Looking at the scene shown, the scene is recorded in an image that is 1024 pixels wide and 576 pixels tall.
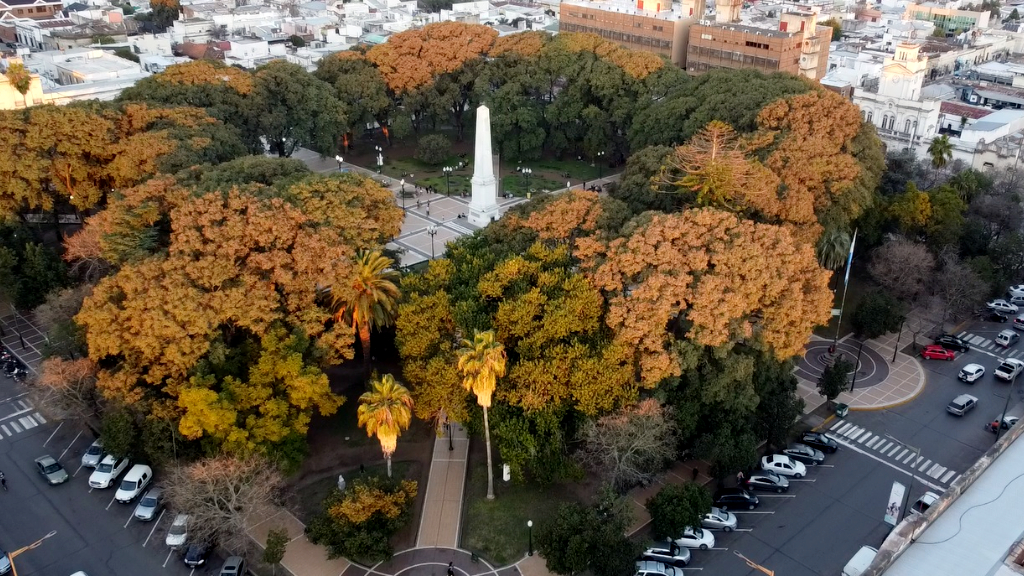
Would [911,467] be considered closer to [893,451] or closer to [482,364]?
[893,451]

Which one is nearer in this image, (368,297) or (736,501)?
(736,501)

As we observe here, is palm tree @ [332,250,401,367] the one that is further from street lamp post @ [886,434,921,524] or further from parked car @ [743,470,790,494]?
street lamp post @ [886,434,921,524]

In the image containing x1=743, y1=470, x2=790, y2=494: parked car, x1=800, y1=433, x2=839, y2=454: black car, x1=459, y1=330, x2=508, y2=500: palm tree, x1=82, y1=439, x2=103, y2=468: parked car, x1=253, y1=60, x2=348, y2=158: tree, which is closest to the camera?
x1=459, y1=330, x2=508, y2=500: palm tree

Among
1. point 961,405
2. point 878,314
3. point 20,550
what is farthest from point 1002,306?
point 20,550

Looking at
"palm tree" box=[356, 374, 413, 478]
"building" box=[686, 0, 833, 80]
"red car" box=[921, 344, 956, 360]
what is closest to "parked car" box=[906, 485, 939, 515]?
"red car" box=[921, 344, 956, 360]

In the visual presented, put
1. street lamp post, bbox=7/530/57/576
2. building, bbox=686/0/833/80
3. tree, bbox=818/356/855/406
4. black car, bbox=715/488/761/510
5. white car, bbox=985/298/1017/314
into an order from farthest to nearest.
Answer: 1. building, bbox=686/0/833/80
2. white car, bbox=985/298/1017/314
3. tree, bbox=818/356/855/406
4. black car, bbox=715/488/761/510
5. street lamp post, bbox=7/530/57/576

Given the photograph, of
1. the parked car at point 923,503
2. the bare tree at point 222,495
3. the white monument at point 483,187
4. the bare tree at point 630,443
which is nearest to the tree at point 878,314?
the parked car at point 923,503

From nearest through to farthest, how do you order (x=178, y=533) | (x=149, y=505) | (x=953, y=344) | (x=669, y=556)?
1. (x=669, y=556)
2. (x=178, y=533)
3. (x=149, y=505)
4. (x=953, y=344)
